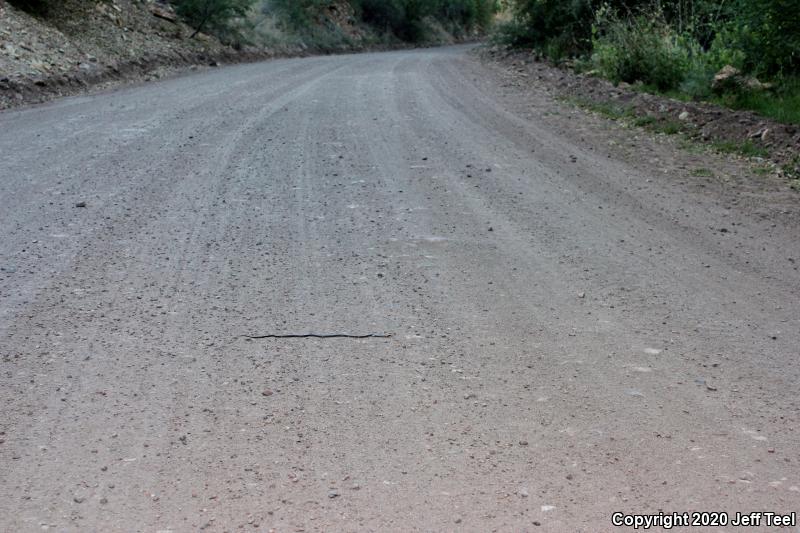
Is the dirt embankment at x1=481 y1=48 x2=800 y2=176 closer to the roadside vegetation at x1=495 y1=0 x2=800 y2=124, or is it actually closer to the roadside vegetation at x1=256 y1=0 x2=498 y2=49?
the roadside vegetation at x1=495 y1=0 x2=800 y2=124

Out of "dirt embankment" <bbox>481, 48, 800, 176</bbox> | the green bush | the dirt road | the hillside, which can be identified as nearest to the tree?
the hillside

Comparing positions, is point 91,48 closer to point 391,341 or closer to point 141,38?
point 141,38

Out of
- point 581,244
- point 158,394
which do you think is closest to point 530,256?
point 581,244

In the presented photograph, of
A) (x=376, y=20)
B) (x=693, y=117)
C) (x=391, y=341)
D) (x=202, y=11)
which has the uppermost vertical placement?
(x=202, y=11)

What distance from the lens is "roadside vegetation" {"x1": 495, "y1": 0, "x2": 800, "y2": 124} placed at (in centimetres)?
1138

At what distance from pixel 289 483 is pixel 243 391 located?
905mm

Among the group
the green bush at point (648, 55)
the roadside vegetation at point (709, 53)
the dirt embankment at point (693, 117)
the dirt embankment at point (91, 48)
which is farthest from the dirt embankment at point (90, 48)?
the green bush at point (648, 55)

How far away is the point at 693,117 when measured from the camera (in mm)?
11984

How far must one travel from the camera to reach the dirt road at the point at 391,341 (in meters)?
3.44

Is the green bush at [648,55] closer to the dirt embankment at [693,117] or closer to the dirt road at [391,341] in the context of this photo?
the dirt embankment at [693,117]

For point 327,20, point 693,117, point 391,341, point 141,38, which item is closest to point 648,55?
point 693,117

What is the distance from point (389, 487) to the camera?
3.46 meters

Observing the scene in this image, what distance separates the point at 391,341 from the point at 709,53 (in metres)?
12.1

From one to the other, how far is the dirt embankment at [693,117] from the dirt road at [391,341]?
3.03ft
